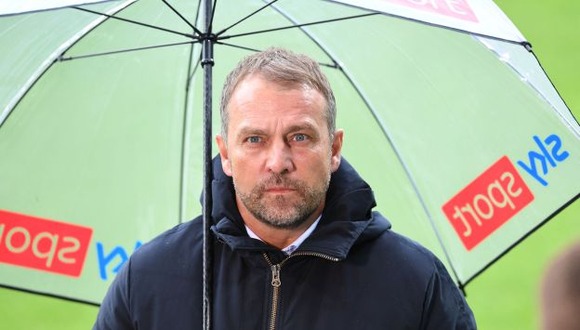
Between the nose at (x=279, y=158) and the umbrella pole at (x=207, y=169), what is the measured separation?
33 cm

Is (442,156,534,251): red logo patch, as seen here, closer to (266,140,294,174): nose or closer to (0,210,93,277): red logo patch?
(266,140,294,174): nose

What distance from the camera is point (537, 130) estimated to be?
3.73 meters

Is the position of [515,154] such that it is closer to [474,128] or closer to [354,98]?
[474,128]

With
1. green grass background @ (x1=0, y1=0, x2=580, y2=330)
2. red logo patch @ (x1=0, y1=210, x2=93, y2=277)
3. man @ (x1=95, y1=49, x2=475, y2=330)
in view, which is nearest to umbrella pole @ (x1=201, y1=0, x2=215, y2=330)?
man @ (x1=95, y1=49, x2=475, y2=330)

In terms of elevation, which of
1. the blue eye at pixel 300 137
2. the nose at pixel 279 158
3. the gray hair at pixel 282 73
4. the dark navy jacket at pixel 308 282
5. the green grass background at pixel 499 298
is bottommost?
the dark navy jacket at pixel 308 282

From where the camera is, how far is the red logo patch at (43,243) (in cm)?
402

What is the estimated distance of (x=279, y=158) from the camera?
3.03 m

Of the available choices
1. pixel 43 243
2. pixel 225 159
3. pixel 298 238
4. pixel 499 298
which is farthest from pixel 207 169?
pixel 499 298

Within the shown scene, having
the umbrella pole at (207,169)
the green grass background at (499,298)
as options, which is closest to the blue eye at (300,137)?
the umbrella pole at (207,169)

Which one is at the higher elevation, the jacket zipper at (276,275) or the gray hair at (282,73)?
the gray hair at (282,73)

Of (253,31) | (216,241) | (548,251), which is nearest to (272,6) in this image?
(253,31)

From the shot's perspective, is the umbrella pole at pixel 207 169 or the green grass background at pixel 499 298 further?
the green grass background at pixel 499 298

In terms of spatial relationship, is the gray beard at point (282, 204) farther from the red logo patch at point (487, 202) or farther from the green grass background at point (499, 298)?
the green grass background at point (499, 298)

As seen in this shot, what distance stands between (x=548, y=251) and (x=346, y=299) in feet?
14.8
